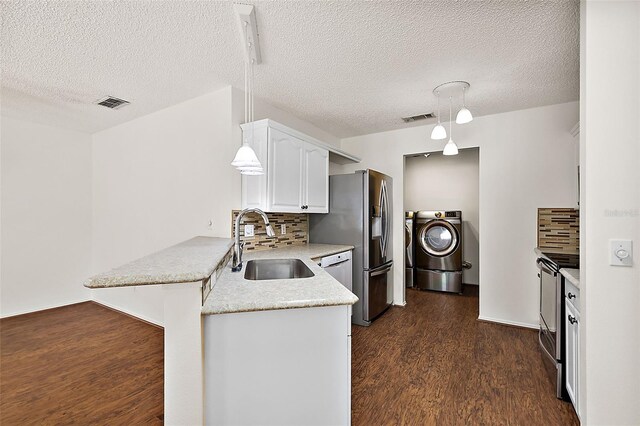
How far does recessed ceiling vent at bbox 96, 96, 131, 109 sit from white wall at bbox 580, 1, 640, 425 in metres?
3.74

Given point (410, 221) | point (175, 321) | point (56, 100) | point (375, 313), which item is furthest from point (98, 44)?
point (410, 221)

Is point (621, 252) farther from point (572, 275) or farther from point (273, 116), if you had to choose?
point (273, 116)

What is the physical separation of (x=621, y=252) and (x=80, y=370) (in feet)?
11.9

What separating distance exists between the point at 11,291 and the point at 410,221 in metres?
5.57

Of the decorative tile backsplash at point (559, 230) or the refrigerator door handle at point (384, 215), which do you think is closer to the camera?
the decorative tile backsplash at point (559, 230)

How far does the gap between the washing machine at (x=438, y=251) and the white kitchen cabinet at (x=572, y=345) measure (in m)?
2.89

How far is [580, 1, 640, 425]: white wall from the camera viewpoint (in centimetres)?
132

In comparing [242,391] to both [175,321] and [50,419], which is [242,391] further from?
[50,419]

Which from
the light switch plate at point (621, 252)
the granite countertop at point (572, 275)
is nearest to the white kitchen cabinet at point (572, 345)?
the granite countertop at point (572, 275)

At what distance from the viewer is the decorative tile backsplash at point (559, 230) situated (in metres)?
3.08

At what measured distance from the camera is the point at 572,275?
1.79 meters

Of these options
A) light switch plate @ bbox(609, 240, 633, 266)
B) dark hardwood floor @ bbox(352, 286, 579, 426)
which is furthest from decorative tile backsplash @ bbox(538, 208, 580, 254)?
light switch plate @ bbox(609, 240, 633, 266)

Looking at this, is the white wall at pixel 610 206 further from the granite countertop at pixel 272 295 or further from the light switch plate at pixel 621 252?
the granite countertop at pixel 272 295

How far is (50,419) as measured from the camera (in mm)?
1854
